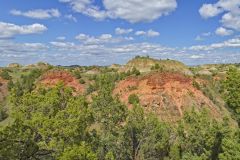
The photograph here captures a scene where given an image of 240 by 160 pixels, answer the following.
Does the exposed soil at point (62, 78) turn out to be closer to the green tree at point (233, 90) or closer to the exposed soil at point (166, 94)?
the exposed soil at point (166, 94)

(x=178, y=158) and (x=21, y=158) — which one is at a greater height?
(x=21, y=158)

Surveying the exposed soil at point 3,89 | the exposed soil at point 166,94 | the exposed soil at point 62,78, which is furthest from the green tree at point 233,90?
the exposed soil at point 3,89

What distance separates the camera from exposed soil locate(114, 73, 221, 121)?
258 feet

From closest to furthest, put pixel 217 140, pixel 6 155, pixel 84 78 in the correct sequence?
1. pixel 6 155
2. pixel 217 140
3. pixel 84 78

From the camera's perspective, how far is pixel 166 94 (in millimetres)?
81375

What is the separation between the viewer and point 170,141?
2191 inches

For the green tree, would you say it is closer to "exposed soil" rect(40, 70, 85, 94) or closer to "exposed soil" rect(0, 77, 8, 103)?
"exposed soil" rect(40, 70, 85, 94)

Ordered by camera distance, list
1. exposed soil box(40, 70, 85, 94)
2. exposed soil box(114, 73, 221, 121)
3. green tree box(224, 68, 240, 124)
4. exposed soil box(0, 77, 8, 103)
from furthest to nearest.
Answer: exposed soil box(0, 77, 8, 103) < exposed soil box(40, 70, 85, 94) < exposed soil box(114, 73, 221, 121) < green tree box(224, 68, 240, 124)

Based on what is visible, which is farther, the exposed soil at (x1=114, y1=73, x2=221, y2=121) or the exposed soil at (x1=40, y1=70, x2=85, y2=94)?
the exposed soil at (x1=40, y1=70, x2=85, y2=94)

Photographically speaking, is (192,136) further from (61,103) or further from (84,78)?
(84,78)

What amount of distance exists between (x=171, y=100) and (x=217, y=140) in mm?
36230

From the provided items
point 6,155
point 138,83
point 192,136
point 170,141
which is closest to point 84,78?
point 138,83

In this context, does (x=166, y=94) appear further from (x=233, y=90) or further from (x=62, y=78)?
(x=233, y=90)

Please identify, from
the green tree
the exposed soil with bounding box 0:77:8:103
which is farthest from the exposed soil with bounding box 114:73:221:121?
the green tree
